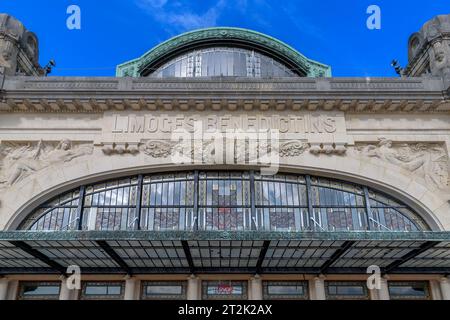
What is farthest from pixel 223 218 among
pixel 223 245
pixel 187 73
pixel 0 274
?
pixel 187 73

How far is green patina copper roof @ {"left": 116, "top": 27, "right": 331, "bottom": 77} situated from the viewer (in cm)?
2189

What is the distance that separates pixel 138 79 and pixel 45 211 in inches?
232

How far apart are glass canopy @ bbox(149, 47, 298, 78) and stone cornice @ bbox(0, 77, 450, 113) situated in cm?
568

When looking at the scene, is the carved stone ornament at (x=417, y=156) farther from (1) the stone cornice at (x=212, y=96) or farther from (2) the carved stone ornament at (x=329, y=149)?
(1) the stone cornice at (x=212, y=96)

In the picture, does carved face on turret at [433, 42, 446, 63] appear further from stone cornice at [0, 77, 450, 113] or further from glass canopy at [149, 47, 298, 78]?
glass canopy at [149, 47, 298, 78]

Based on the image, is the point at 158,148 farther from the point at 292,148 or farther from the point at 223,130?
the point at 292,148

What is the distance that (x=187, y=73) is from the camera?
2144cm

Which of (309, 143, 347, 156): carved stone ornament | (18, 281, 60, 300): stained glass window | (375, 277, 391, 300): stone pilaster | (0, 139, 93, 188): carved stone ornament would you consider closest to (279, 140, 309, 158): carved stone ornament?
(309, 143, 347, 156): carved stone ornament

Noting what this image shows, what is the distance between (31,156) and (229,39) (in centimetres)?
1183

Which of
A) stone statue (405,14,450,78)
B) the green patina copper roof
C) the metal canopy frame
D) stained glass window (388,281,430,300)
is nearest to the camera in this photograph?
the metal canopy frame

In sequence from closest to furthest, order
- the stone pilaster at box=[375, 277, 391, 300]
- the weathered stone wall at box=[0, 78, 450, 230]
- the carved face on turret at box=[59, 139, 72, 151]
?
the stone pilaster at box=[375, 277, 391, 300] → the weathered stone wall at box=[0, 78, 450, 230] → the carved face on turret at box=[59, 139, 72, 151]

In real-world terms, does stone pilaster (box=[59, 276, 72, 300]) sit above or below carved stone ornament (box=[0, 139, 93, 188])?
below

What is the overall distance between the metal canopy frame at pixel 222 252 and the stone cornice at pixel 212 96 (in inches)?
223

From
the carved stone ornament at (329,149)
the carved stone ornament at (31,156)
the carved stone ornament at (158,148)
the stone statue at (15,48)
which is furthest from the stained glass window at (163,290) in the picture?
the stone statue at (15,48)
